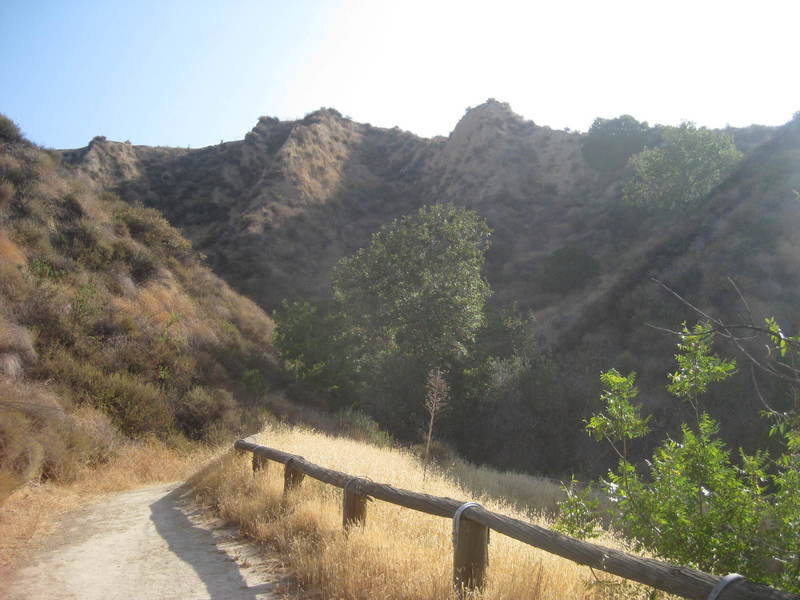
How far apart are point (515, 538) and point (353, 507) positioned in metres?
2.36

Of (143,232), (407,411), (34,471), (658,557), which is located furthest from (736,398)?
(143,232)

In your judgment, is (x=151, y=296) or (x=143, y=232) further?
(x=143, y=232)

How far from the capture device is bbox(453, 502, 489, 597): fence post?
14.0ft

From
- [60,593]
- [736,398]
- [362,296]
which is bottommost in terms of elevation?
[60,593]

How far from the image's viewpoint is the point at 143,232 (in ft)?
87.7

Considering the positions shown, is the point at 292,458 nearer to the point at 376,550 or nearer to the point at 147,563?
the point at 147,563

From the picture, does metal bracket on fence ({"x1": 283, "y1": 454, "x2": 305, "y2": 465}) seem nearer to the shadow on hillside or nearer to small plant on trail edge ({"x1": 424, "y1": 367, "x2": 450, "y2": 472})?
the shadow on hillside

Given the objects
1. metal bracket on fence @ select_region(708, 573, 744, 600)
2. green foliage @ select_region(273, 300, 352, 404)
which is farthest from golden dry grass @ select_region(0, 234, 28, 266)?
metal bracket on fence @ select_region(708, 573, 744, 600)

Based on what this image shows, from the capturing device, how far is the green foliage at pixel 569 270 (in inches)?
1468

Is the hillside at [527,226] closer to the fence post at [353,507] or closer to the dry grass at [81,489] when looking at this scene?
the dry grass at [81,489]

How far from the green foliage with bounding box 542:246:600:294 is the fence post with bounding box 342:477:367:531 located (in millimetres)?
32989

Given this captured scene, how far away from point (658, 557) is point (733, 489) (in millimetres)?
973

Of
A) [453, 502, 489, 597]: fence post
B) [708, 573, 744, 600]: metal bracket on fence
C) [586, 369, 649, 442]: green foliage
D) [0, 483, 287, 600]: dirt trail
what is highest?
[586, 369, 649, 442]: green foliage

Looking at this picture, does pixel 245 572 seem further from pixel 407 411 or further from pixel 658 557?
pixel 407 411
